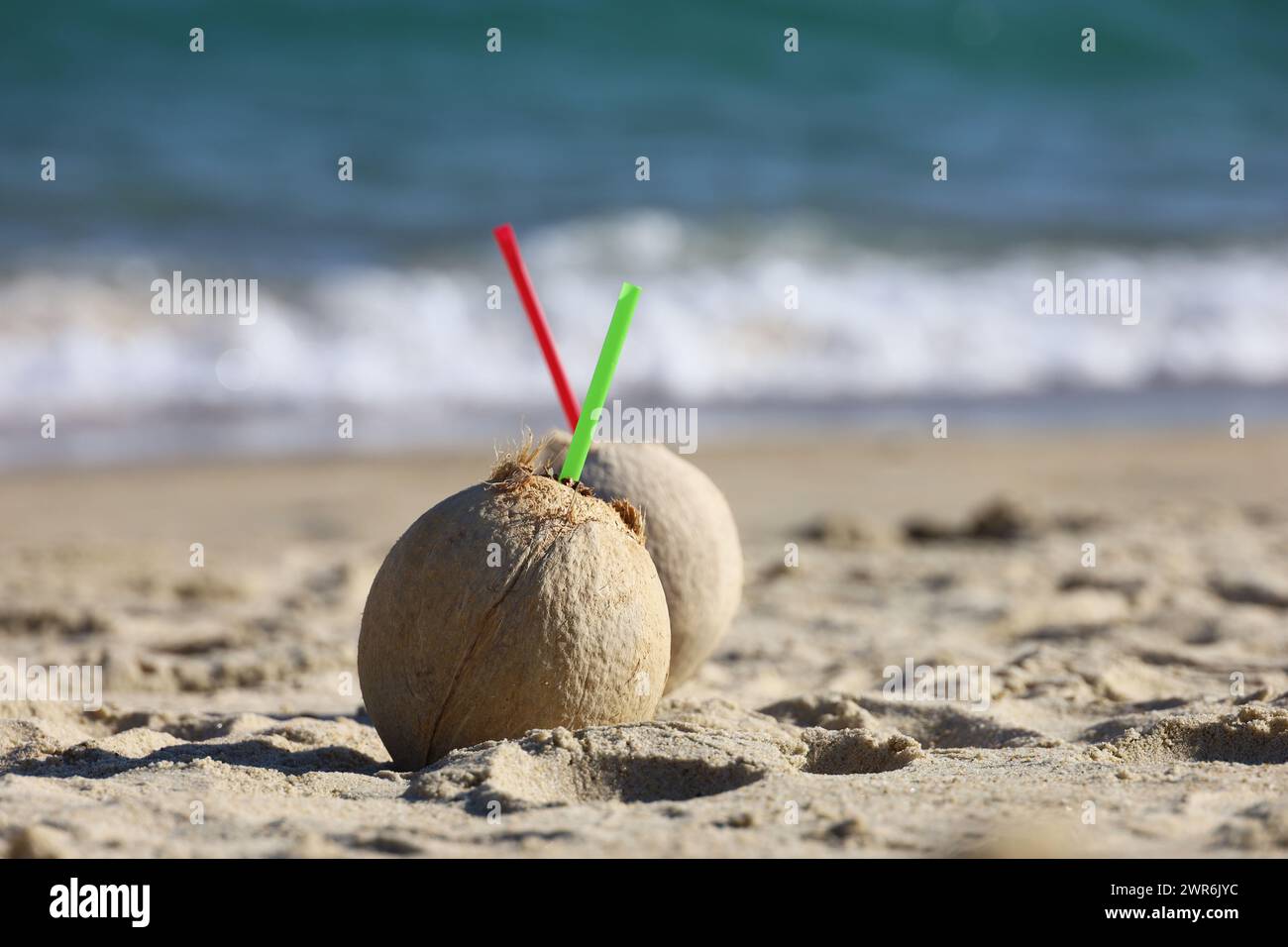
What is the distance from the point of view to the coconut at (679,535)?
4113mm

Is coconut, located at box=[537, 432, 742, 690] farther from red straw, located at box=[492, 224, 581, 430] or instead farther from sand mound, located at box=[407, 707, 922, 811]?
sand mound, located at box=[407, 707, 922, 811]

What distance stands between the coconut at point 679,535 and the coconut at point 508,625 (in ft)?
1.80

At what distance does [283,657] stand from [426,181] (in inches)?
424

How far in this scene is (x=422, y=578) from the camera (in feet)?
11.2

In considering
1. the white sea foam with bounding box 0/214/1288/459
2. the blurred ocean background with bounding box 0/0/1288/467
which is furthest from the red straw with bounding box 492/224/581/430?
the white sea foam with bounding box 0/214/1288/459

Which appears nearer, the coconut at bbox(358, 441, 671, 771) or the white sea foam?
the coconut at bbox(358, 441, 671, 771)

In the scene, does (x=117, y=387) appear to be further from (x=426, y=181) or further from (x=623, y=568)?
(x=623, y=568)

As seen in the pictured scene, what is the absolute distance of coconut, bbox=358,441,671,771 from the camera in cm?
334

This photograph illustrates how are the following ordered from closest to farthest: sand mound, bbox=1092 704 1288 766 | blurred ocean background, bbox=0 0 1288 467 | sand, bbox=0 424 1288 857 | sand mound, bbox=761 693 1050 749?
sand, bbox=0 424 1288 857 → sand mound, bbox=1092 704 1288 766 → sand mound, bbox=761 693 1050 749 → blurred ocean background, bbox=0 0 1288 467

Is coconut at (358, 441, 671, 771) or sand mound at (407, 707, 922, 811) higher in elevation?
coconut at (358, 441, 671, 771)

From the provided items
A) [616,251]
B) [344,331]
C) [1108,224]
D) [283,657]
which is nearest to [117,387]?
[344,331]

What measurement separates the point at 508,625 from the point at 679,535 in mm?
943

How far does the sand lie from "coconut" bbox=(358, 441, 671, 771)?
0.12 metres

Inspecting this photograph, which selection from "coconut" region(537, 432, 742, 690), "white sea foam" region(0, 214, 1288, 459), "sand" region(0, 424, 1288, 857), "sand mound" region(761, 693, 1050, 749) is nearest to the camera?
"sand" region(0, 424, 1288, 857)
